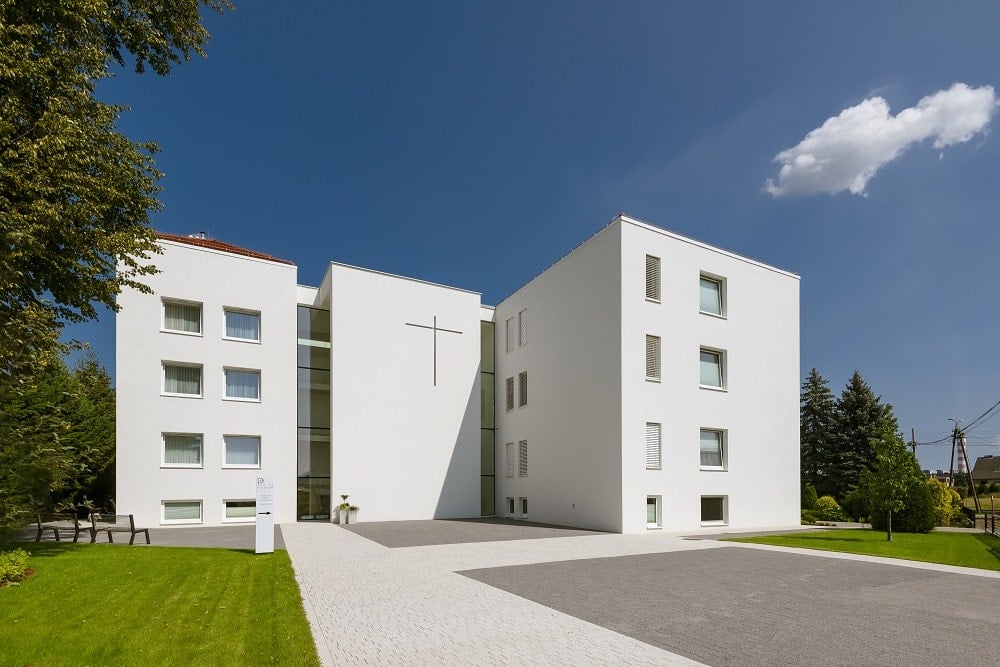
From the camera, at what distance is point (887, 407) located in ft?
121

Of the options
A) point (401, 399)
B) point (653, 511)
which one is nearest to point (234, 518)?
point (401, 399)

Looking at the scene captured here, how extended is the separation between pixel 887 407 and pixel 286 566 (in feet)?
124

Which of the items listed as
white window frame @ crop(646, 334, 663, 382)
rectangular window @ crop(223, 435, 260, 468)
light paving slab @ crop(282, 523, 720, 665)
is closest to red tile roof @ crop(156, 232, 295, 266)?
rectangular window @ crop(223, 435, 260, 468)

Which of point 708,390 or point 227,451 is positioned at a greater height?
point 708,390

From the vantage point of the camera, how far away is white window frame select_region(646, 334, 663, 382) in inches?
816

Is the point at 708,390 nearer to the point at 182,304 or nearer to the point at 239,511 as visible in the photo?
the point at 239,511

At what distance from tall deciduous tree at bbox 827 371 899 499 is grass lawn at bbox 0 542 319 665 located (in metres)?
36.2

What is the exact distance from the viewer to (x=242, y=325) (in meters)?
24.1

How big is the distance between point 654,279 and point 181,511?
749 inches

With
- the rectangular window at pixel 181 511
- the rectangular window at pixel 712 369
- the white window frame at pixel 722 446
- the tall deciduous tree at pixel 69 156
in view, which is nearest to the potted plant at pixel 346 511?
the rectangular window at pixel 181 511

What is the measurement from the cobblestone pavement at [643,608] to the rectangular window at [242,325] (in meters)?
13.2

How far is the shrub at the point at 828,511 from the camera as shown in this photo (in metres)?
27.7

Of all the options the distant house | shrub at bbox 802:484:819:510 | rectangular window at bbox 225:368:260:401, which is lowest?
the distant house

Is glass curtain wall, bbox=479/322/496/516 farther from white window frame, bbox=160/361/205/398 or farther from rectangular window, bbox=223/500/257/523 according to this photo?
white window frame, bbox=160/361/205/398
